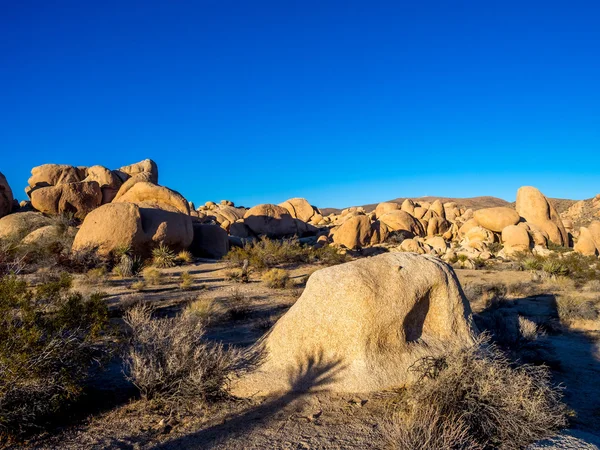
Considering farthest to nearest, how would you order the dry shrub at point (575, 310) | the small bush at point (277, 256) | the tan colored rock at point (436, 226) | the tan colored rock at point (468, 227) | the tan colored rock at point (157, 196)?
the tan colored rock at point (436, 226) < the tan colored rock at point (468, 227) < the tan colored rock at point (157, 196) < the small bush at point (277, 256) < the dry shrub at point (575, 310)

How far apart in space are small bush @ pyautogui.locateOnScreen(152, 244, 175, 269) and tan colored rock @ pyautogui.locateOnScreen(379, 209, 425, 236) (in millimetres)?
20559

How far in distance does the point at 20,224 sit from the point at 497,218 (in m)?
28.0

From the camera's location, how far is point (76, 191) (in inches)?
943

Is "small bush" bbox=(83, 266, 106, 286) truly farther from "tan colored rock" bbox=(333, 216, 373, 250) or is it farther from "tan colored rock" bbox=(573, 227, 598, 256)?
Answer: "tan colored rock" bbox=(573, 227, 598, 256)

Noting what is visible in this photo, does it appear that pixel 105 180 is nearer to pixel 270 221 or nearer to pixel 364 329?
pixel 270 221

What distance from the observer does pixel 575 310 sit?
10.3 meters

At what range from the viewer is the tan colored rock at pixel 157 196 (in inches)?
791

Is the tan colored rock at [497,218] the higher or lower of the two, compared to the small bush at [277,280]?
higher

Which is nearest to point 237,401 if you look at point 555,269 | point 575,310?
point 575,310

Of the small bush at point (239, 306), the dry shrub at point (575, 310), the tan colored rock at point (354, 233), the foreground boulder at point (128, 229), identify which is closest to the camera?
the small bush at point (239, 306)

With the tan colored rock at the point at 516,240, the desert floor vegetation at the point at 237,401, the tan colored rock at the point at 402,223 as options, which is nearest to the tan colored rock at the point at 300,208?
the tan colored rock at the point at 402,223

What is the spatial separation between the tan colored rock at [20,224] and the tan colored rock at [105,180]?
244 inches

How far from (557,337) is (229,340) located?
23.0 feet

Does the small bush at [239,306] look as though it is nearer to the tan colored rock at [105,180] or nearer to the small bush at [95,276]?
the small bush at [95,276]
